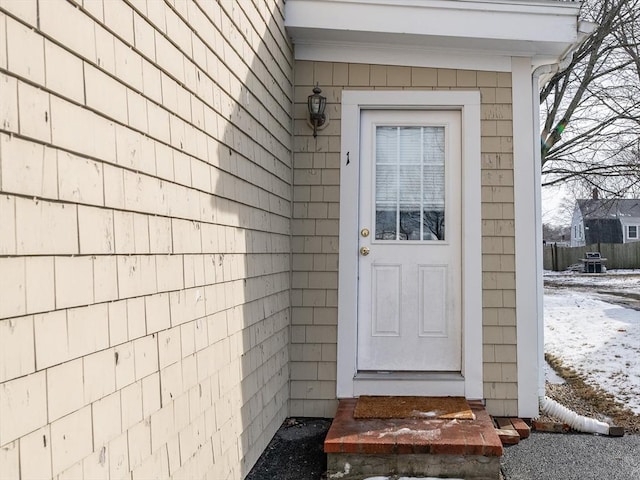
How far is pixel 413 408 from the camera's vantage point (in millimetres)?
3309

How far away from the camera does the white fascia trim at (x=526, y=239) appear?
3.64m

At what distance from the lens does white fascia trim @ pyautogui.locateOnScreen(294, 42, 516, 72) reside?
3727mm

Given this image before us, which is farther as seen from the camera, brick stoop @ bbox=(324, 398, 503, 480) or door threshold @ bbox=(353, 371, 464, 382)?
door threshold @ bbox=(353, 371, 464, 382)

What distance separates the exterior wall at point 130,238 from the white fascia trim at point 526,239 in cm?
179

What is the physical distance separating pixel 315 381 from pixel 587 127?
10.8 m

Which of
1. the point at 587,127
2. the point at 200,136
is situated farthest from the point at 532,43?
the point at 587,127

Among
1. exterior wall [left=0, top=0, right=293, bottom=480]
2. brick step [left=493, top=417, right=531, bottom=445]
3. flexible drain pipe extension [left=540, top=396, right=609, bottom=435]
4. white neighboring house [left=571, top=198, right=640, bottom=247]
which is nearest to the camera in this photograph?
exterior wall [left=0, top=0, right=293, bottom=480]

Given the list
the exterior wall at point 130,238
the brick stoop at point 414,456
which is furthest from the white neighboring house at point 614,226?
the exterior wall at point 130,238

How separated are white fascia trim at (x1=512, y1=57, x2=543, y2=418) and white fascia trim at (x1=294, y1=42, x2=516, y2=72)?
0.16 meters

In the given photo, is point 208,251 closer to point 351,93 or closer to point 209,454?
point 209,454

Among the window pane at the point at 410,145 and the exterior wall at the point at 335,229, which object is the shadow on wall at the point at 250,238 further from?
the window pane at the point at 410,145

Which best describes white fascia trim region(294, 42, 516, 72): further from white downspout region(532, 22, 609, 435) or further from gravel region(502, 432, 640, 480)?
gravel region(502, 432, 640, 480)

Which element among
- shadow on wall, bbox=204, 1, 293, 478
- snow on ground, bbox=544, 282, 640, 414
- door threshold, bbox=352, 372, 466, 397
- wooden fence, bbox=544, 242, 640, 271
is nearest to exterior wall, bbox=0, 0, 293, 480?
shadow on wall, bbox=204, 1, 293, 478

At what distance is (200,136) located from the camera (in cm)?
219
